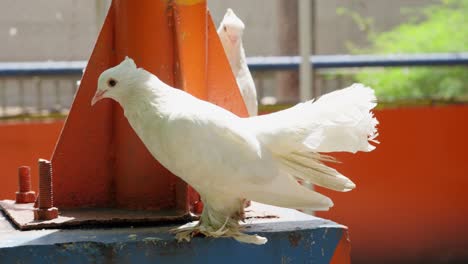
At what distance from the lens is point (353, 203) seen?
7383mm

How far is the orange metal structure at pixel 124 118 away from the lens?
151 inches

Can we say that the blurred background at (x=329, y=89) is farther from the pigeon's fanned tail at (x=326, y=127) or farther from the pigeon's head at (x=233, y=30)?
the pigeon's fanned tail at (x=326, y=127)

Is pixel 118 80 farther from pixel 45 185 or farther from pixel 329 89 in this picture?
pixel 329 89

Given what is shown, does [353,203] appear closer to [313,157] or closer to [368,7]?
[368,7]

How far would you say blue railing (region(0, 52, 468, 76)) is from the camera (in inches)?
278

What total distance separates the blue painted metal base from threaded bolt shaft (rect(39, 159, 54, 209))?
0.14 meters

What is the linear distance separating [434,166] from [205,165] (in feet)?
14.7

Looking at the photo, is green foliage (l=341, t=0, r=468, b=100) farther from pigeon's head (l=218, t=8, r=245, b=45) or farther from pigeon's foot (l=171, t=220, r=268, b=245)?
pigeon's foot (l=171, t=220, r=268, b=245)

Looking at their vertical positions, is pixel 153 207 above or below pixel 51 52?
below

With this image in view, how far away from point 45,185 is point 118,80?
47 centimetres

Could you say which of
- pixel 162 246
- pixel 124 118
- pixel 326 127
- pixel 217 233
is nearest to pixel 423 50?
pixel 124 118

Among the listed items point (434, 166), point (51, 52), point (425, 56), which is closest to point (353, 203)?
point (434, 166)

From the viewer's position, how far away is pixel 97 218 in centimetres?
359

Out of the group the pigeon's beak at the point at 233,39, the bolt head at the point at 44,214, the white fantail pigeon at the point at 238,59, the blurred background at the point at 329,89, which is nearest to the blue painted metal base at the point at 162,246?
the bolt head at the point at 44,214
